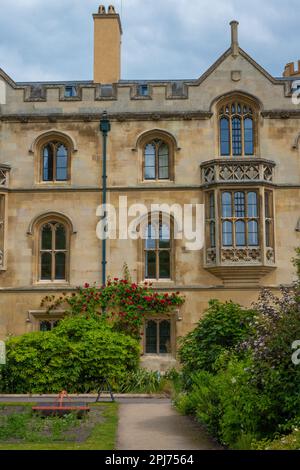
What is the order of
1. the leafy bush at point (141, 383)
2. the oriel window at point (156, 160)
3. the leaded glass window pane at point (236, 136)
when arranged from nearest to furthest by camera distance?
the leafy bush at point (141, 383) → the leaded glass window pane at point (236, 136) → the oriel window at point (156, 160)

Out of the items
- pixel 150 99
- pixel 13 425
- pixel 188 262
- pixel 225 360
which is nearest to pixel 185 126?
pixel 150 99

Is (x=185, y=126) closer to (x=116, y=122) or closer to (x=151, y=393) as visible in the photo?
(x=116, y=122)

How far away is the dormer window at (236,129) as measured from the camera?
22516 millimetres

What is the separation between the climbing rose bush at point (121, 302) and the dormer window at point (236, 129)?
5.76 metres

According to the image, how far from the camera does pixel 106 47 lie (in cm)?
2586

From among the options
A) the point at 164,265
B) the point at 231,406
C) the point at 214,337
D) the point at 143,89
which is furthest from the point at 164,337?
the point at 231,406

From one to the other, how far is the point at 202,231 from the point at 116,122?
17.1 feet

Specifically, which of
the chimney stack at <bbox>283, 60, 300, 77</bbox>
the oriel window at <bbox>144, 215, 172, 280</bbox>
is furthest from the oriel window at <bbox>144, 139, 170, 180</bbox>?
the chimney stack at <bbox>283, 60, 300, 77</bbox>

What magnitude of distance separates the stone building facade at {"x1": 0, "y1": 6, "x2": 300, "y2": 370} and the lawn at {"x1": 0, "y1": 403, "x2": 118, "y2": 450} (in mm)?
8985

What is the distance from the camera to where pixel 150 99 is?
23.0m

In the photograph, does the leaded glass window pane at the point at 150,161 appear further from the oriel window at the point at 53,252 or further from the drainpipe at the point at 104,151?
the oriel window at the point at 53,252

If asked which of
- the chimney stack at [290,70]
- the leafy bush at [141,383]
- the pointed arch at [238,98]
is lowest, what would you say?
the leafy bush at [141,383]

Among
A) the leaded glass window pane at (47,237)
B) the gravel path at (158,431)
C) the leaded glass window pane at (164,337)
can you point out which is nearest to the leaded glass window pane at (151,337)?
the leaded glass window pane at (164,337)

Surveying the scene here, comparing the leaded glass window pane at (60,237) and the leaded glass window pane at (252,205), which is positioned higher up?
the leaded glass window pane at (252,205)
